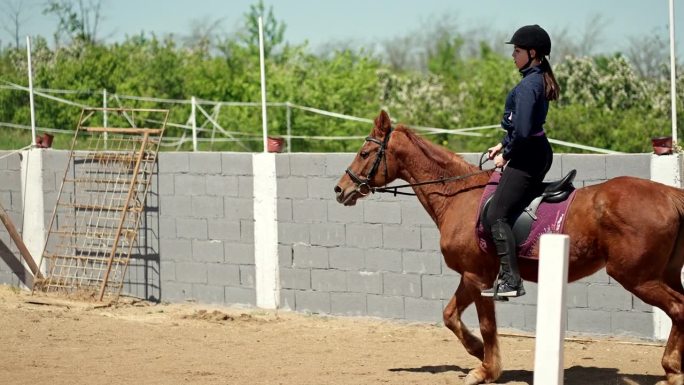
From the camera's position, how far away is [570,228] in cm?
754

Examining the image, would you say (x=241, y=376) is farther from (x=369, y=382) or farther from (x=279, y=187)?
(x=279, y=187)

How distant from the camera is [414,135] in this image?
27.9 feet

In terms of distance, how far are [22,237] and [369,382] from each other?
24.0 feet

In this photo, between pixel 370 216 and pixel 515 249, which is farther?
pixel 370 216

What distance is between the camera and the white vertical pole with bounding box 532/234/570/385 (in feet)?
15.1

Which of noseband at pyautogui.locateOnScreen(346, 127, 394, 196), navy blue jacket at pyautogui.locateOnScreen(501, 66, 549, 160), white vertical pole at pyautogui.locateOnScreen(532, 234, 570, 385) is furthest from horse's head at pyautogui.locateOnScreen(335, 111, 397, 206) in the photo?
white vertical pole at pyautogui.locateOnScreen(532, 234, 570, 385)

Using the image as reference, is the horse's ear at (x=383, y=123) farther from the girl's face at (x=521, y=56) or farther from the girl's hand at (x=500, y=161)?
the girl's face at (x=521, y=56)

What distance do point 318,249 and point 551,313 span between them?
22.6 feet

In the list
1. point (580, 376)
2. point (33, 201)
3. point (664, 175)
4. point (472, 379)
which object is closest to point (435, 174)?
point (472, 379)

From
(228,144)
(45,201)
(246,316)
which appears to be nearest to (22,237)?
(45,201)

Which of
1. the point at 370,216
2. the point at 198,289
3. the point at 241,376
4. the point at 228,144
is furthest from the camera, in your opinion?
the point at 228,144

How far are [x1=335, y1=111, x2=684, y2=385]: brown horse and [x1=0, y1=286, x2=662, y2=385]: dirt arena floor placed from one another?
23.0 inches

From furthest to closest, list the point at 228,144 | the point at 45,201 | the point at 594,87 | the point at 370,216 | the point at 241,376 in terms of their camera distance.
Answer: the point at 594,87, the point at 228,144, the point at 45,201, the point at 370,216, the point at 241,376

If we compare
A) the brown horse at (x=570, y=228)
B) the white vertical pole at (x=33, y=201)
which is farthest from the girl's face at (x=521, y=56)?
the white vertical pole at (x=33, y=201)
